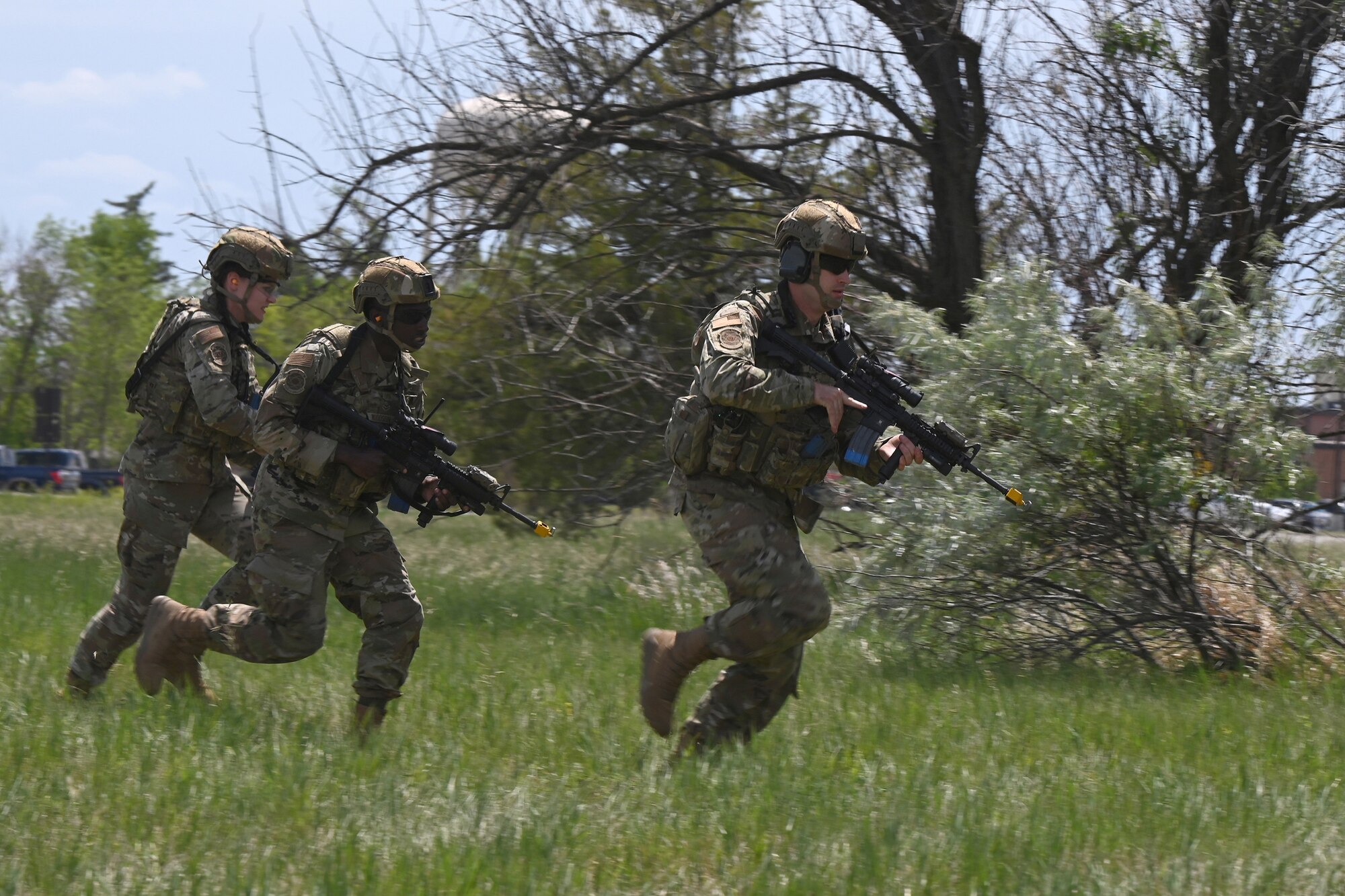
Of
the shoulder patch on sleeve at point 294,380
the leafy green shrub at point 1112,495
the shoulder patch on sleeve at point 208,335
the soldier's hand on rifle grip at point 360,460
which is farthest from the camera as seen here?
the leafy green shrub at point 1112,495

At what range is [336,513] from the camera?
18.6ft

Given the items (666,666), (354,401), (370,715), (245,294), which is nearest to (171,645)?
(370,715)

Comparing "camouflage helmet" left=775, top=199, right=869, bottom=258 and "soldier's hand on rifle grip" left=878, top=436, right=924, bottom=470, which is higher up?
"camouflage helmet" left=775, top=199, right=869, bottom=258

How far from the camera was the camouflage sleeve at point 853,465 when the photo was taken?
527cm

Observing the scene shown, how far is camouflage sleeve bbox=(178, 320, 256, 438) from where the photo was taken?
598 centimetres

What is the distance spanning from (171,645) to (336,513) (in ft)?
2.98

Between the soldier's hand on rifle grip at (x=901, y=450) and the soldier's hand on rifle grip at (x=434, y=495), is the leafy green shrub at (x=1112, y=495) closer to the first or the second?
the soldier's hand on rifle grip at (x=901, y=450)

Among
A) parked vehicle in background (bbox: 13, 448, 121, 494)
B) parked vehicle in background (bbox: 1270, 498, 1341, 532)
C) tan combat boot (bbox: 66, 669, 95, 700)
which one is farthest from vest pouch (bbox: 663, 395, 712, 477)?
parked vehicle in background (bbox: 13, 448, 121, 494)

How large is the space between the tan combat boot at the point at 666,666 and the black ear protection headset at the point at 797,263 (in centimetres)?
131

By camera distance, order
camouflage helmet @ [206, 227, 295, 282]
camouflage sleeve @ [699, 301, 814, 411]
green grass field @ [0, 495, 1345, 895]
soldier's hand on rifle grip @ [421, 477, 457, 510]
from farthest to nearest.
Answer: camouflage helmet @ [206, 227, 295, 282] < soldier's hand on rifle grip @ [421, 477, 457, 510] < camouflage sleeve @ [699, 301, 814, 411] < green grass field @ [0, 495, 1345, 895]

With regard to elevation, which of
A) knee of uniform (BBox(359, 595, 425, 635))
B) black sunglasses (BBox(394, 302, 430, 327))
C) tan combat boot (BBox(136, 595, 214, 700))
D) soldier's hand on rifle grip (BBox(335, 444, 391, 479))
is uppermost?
black sunglasses (BBox(394, 302, 430, 327))

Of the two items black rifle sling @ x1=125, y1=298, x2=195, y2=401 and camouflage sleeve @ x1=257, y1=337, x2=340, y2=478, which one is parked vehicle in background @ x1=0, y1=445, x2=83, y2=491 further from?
camouflage sleeve @ x1=257, y1=337, x2=340, y2=478

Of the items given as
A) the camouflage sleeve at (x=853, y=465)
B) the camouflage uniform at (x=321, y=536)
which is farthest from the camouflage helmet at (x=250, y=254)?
the camouflage sleeve at (x=853, y=465)

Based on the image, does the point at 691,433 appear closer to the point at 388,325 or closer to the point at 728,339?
the point at 728,339
